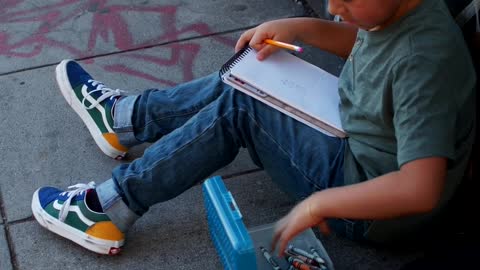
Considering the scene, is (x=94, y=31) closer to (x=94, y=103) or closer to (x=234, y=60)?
(x=94, y=103)

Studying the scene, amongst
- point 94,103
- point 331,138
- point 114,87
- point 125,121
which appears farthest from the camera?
point 114,87

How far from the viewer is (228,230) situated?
1.87 metres

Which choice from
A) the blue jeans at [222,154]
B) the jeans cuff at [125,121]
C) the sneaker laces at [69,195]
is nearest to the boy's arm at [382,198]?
the blue jeans at [222,154]

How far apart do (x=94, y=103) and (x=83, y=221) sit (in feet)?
1.80

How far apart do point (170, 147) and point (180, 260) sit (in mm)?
385

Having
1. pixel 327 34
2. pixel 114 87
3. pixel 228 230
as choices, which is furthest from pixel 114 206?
pixel 114 87

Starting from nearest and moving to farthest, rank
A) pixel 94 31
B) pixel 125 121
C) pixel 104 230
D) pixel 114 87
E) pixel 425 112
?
pixel 425 112, pixel 104 230, pixel 125 121, pixel 114 87, pixel 94 31

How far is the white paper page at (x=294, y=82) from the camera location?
2000 millimetres

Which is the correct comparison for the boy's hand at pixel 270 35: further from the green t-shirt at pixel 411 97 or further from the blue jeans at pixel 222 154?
the green t-shirt at pixel 411 97

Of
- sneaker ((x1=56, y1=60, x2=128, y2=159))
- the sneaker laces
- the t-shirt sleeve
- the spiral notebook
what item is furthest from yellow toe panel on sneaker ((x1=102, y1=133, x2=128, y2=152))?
the t-shirt sleeve

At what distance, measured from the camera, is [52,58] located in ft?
11.0

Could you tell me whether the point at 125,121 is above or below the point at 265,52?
below

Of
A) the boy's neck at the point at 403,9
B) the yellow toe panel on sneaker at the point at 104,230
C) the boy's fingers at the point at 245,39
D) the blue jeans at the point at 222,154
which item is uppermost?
the boy's neck at the point at 403,9

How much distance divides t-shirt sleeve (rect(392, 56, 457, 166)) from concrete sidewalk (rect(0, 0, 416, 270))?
28.1 inches
